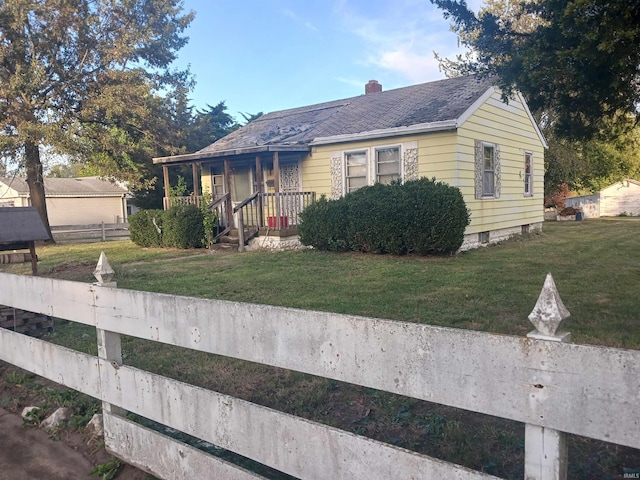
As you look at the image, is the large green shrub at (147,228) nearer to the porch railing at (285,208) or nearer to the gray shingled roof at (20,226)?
the porch railing at (285,208)

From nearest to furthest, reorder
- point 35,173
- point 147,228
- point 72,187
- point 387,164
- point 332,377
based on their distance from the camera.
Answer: point 332,377 < point 387,164 < point 147,228 < point 35,173 < point 72,187

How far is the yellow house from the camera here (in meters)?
12.8

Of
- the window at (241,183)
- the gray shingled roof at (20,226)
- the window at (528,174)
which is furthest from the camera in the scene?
the window at (528,174)

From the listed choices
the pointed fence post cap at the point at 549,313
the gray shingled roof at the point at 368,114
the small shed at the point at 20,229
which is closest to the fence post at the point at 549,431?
the pointed fence post cap at the point at 549,313

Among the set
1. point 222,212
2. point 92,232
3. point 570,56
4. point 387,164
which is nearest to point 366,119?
point 387,164

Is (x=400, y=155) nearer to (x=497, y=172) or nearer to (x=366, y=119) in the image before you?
(x=366, y=119)

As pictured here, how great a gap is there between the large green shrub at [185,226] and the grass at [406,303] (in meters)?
0.89

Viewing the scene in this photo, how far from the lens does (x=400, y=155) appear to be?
1323 centimetres

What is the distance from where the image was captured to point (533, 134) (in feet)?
57.6

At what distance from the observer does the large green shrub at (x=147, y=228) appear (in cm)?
1586

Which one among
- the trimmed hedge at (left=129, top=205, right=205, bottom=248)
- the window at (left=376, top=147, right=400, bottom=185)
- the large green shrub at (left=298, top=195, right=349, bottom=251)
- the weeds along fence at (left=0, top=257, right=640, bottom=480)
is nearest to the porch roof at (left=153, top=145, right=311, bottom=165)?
the trimmed hedge at (left=129, top=205, right=205, bottom=248)

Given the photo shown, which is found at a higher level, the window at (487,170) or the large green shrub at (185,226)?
the window at (487,170)

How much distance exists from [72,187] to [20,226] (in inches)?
1314

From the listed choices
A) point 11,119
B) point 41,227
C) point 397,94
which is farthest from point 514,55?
point 11,119
